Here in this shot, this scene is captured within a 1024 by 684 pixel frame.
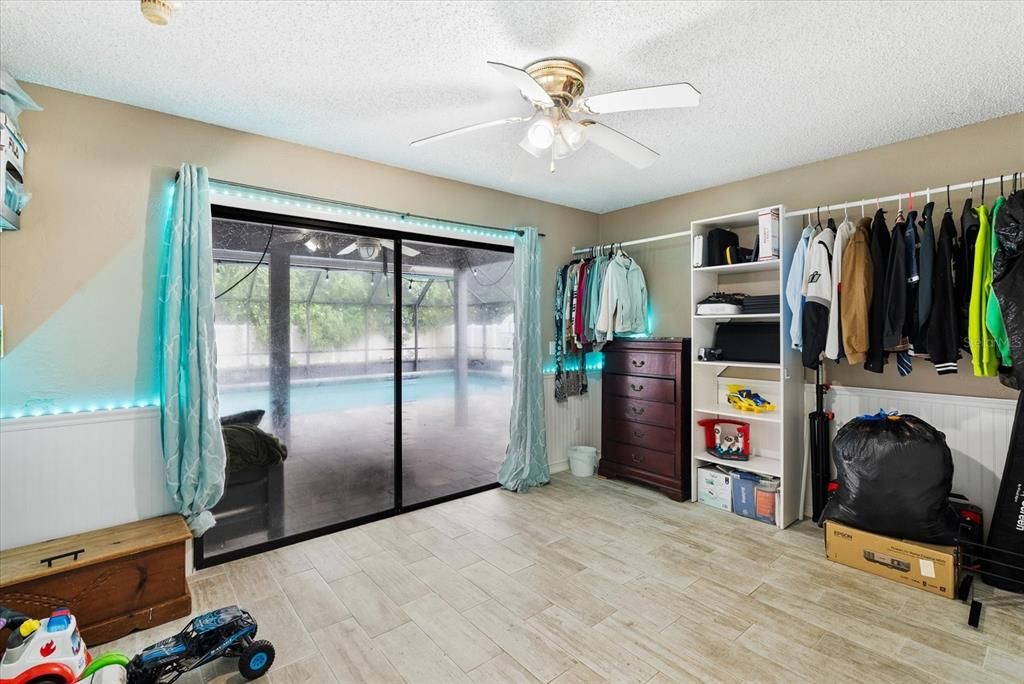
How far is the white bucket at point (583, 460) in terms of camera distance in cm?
438

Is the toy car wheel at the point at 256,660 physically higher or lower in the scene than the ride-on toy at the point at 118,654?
lower

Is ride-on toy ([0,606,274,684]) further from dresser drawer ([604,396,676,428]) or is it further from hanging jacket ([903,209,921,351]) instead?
hanging jacket ([903,209,921,351])

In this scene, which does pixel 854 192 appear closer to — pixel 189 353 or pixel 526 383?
pixel 526 383

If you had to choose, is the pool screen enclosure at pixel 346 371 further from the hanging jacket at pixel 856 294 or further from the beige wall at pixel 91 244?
the hanging jacket at pixel 856 294

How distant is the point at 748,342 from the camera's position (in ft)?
11.8

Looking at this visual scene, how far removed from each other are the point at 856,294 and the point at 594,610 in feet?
7.78

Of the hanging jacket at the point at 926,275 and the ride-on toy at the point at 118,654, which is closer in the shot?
the ride-on toy at the point at 118,654

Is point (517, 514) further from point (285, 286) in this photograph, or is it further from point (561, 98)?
point (561, 98)

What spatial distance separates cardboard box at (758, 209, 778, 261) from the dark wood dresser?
88 cm

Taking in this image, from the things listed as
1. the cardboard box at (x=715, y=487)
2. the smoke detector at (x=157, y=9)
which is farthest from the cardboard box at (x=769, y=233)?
the smoke detector at (x=157, y=9)

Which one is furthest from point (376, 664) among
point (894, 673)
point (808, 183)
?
point (808, 183)

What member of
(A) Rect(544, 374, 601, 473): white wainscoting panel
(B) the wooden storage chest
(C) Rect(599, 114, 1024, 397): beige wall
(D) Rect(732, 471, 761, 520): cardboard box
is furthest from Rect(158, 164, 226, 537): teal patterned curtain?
(C) Rect(599, 114, 1024, 397): beige wall

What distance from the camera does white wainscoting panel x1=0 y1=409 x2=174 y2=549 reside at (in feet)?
7.35

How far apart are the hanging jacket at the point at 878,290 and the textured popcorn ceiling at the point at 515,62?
60cm
